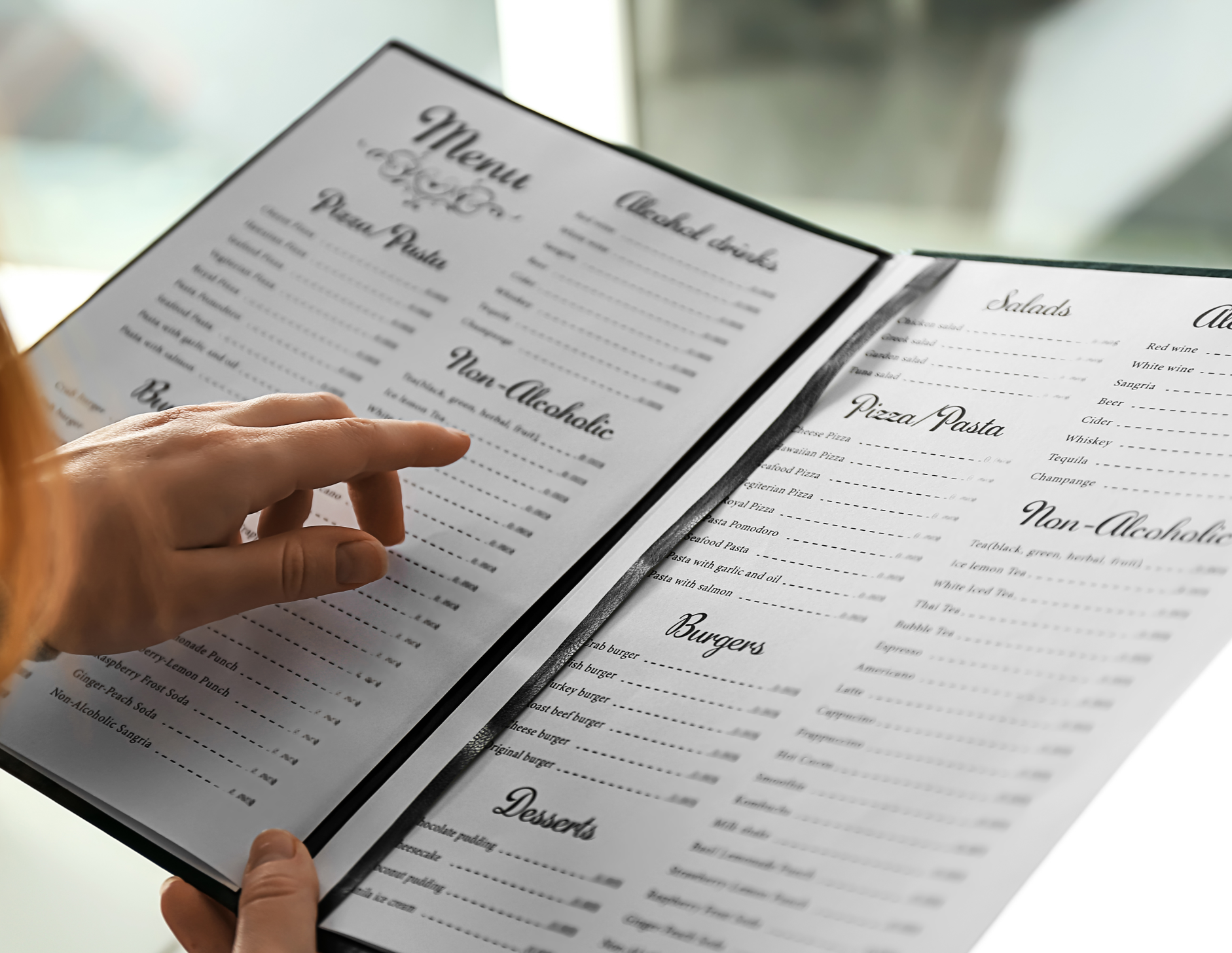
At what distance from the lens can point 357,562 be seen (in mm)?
479

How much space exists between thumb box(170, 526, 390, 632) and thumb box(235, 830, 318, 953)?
0.33 feet

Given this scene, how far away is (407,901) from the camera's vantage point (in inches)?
15.7

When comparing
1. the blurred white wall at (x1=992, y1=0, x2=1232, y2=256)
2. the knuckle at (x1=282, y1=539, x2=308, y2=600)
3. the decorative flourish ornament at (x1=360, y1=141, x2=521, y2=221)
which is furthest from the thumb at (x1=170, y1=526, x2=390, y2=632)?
the blurred white wall at (x1=992, y1=0, x2=1232, y2=256)

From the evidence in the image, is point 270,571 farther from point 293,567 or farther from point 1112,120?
point 1112,120

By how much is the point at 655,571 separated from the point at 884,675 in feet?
0.34

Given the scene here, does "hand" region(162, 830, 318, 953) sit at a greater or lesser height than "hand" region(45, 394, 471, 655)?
lesser

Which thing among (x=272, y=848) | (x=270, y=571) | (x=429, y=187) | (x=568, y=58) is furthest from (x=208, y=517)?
(x=568, y=58)

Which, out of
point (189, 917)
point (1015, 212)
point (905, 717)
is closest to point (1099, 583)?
point (905, 717)

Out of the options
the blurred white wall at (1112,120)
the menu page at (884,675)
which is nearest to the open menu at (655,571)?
the menu page at (884,675)

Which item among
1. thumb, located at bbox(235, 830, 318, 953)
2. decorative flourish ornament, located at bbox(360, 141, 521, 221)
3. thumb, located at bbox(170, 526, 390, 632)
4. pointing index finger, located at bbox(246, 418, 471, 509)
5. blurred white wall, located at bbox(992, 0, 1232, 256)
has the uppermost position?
blurred white wall, located at bbox(992, 0, 1232, 256)

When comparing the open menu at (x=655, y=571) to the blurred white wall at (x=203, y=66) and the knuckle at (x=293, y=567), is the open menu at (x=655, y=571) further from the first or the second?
the blurred white wall at (x=203, y=66)

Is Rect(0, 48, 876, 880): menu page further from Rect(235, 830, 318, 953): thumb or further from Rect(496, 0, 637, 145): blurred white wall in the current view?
Rect(496, 0, 637, 145): blurred white wall

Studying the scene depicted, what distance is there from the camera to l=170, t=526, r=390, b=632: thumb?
0.46 meters

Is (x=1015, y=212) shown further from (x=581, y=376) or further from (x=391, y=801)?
(x=391, y=801)
